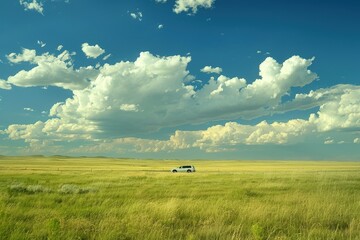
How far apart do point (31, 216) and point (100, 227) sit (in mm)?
3361

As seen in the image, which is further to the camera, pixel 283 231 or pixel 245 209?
pixel 245 209

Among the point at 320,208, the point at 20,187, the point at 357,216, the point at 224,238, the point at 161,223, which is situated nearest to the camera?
the point at 224,238

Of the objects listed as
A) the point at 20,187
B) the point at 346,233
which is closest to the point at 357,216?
the point at 346,233

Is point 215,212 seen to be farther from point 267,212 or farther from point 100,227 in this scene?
point 100,227

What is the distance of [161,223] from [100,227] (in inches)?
69.2

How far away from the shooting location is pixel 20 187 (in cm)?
2256

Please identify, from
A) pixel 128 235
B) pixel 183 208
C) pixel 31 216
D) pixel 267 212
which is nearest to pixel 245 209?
pixel 267 212

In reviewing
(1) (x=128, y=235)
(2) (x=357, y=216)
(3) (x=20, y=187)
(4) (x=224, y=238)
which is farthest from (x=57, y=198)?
(2) (x=357, y=216)

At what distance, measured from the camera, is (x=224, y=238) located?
8.52m

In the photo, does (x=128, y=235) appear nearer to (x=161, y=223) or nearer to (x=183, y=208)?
(x=161, y=223)

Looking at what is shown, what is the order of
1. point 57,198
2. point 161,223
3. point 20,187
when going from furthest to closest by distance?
1. point 20,187
2. point 57,198
3. point 161,223

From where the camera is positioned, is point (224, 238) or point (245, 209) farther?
point (245, 209)

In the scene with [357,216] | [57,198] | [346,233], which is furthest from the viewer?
[57,198]

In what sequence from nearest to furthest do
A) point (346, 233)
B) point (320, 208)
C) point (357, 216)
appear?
1. point (346, 233)
2. point (357, 216)
3. point (320, 208)
